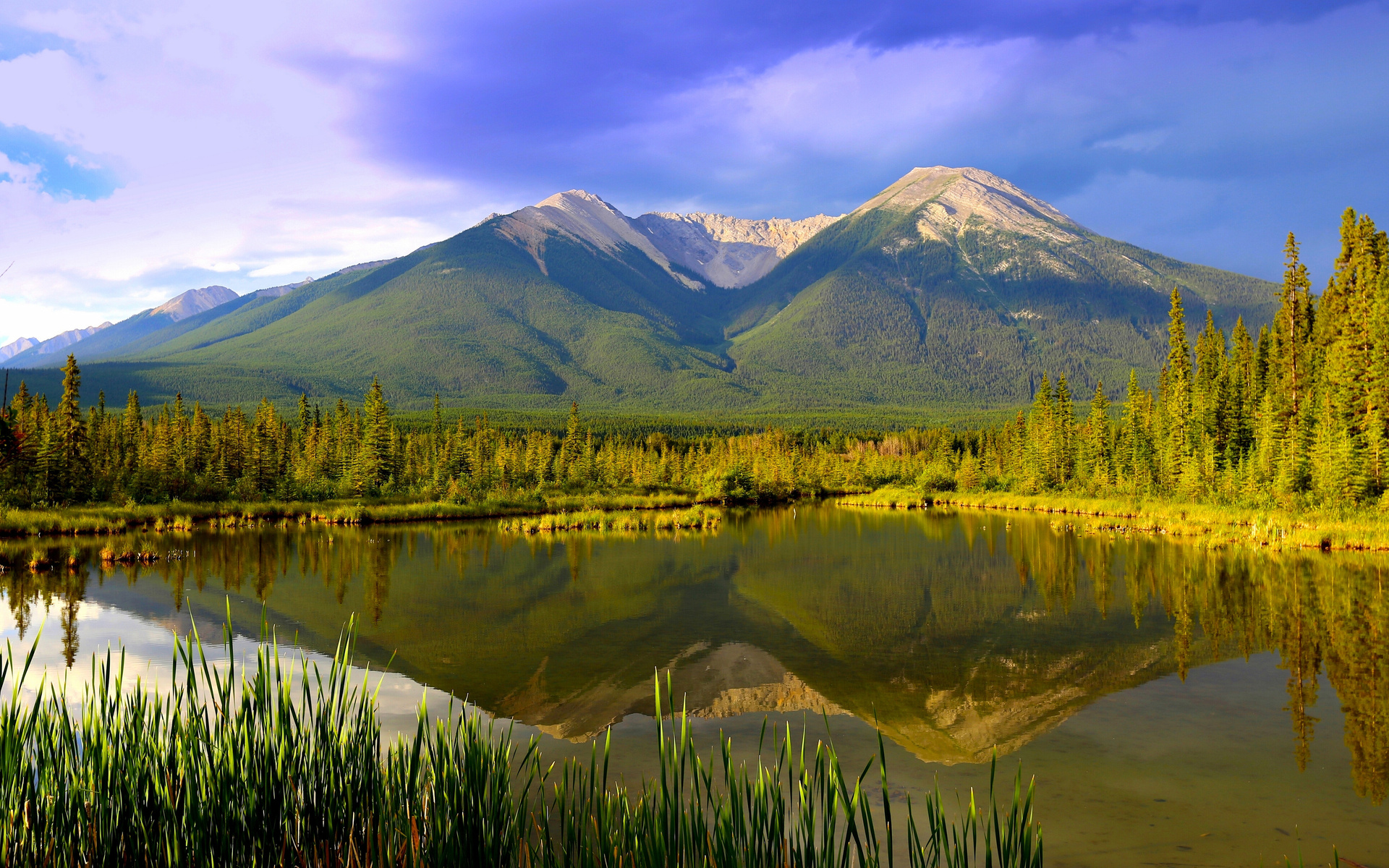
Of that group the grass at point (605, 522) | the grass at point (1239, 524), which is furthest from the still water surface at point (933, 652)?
the grass at point (605, 522)

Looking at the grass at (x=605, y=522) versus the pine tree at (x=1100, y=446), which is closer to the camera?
the grass at (x=605, y=522)

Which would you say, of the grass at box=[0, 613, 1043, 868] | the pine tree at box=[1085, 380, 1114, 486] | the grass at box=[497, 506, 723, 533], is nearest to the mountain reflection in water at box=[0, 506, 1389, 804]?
the grass at box=[0, 613, 1043, 868]

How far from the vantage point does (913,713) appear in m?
12.4

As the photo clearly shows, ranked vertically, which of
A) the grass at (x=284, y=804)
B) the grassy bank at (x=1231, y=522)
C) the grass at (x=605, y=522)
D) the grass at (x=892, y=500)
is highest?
the grass at (x=284, y=804)

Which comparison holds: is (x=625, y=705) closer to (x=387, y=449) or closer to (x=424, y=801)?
(x=424, y=801)

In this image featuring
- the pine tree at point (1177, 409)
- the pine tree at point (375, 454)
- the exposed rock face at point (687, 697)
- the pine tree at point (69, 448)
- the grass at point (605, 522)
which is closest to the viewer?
the exposed rock face at point (687, 697)

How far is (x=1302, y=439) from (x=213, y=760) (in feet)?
169

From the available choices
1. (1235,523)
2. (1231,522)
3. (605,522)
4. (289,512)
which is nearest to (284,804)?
(605,522)

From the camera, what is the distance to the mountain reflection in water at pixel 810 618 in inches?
509

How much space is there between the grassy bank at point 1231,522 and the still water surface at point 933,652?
3147 millimetres

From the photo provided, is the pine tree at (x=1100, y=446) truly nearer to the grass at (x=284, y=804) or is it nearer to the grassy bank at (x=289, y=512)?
the grassy bank at (x=289, y=512)

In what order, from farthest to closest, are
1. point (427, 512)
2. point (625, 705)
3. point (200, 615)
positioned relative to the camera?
point (427, 512) < point (200, 615) < point (625, 705)

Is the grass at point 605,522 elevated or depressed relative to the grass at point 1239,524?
depressed

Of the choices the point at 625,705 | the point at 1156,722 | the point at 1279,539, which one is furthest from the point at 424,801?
the point at 1279,539
